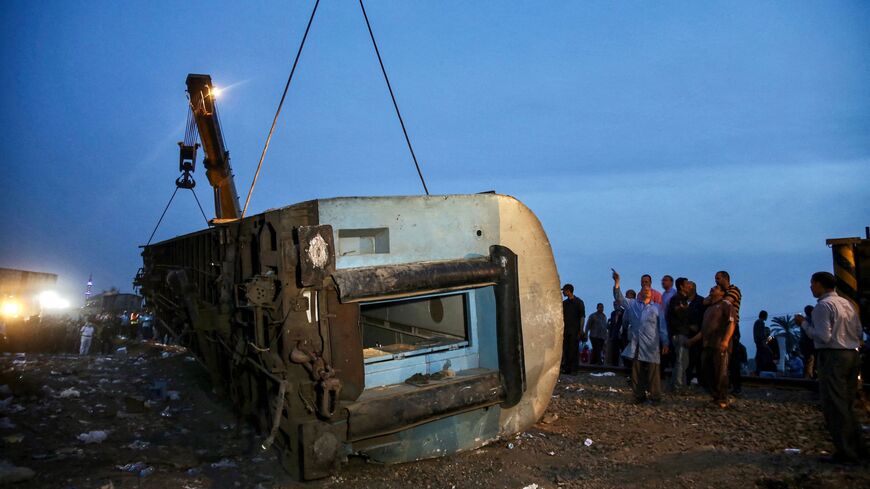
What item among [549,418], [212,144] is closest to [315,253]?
[549,418]

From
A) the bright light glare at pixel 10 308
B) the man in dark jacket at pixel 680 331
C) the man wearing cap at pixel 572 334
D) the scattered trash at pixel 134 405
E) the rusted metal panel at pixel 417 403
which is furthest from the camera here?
the bright light glare at pixel 10 308

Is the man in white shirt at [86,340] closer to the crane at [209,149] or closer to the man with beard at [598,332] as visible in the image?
the crane at [209,149]

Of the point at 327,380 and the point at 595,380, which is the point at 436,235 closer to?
the point at 327,380

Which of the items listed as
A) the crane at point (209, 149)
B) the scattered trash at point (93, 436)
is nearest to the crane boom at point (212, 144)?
the crane at point (209, 149)

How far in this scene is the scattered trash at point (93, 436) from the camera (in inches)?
204

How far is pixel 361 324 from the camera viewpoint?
4773 mm

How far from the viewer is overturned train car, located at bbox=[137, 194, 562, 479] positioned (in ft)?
13.7

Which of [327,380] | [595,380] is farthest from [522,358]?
[595,380]

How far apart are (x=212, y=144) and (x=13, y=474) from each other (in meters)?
7.21

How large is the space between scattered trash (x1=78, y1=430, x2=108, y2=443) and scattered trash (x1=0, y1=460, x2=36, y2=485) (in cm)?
108

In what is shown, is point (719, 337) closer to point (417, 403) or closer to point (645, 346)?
point (645, 346)

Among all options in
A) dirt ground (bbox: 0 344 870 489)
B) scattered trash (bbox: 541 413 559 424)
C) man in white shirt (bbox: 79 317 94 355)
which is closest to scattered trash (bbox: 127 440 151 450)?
dirt ground (bbox: 0 344 870 489)

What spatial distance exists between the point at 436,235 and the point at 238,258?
2.13 metres

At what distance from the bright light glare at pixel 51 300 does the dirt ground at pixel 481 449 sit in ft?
67.2
